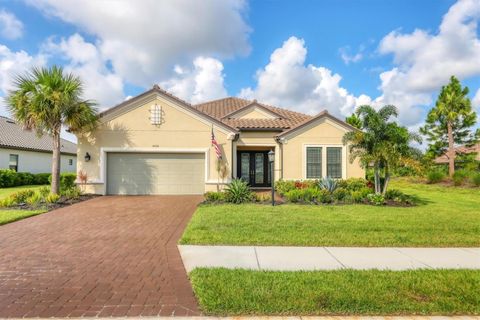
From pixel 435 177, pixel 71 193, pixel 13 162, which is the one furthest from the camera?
pixel 435 177

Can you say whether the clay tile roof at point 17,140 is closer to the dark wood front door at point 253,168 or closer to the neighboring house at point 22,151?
the neighboring house at point 22,151

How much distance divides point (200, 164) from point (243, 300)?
12.2 m

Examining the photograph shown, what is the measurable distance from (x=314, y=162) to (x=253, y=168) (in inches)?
170

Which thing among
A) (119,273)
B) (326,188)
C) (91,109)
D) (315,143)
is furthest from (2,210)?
(315,143)

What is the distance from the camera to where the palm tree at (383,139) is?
12.6m

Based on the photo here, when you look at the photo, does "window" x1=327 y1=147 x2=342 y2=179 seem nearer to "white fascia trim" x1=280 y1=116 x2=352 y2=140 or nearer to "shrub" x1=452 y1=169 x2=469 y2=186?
"white fascia trim" x1=280 y1=116 x2=352 y2=140

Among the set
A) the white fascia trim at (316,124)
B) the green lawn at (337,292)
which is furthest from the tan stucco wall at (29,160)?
the green lawn at (337,292)

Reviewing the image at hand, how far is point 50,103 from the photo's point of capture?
12.9 m

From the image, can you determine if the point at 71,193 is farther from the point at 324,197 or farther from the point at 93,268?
the point at 324,197

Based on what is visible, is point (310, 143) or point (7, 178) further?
point (7, 178)

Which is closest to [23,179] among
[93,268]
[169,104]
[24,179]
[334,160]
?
[24,179]

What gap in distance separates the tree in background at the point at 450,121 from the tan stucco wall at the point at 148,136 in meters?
21.9

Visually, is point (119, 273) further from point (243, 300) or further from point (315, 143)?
point (315, 143)

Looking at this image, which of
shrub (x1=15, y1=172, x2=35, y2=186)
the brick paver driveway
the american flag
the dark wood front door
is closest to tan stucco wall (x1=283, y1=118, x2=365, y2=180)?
the dark wood front door
